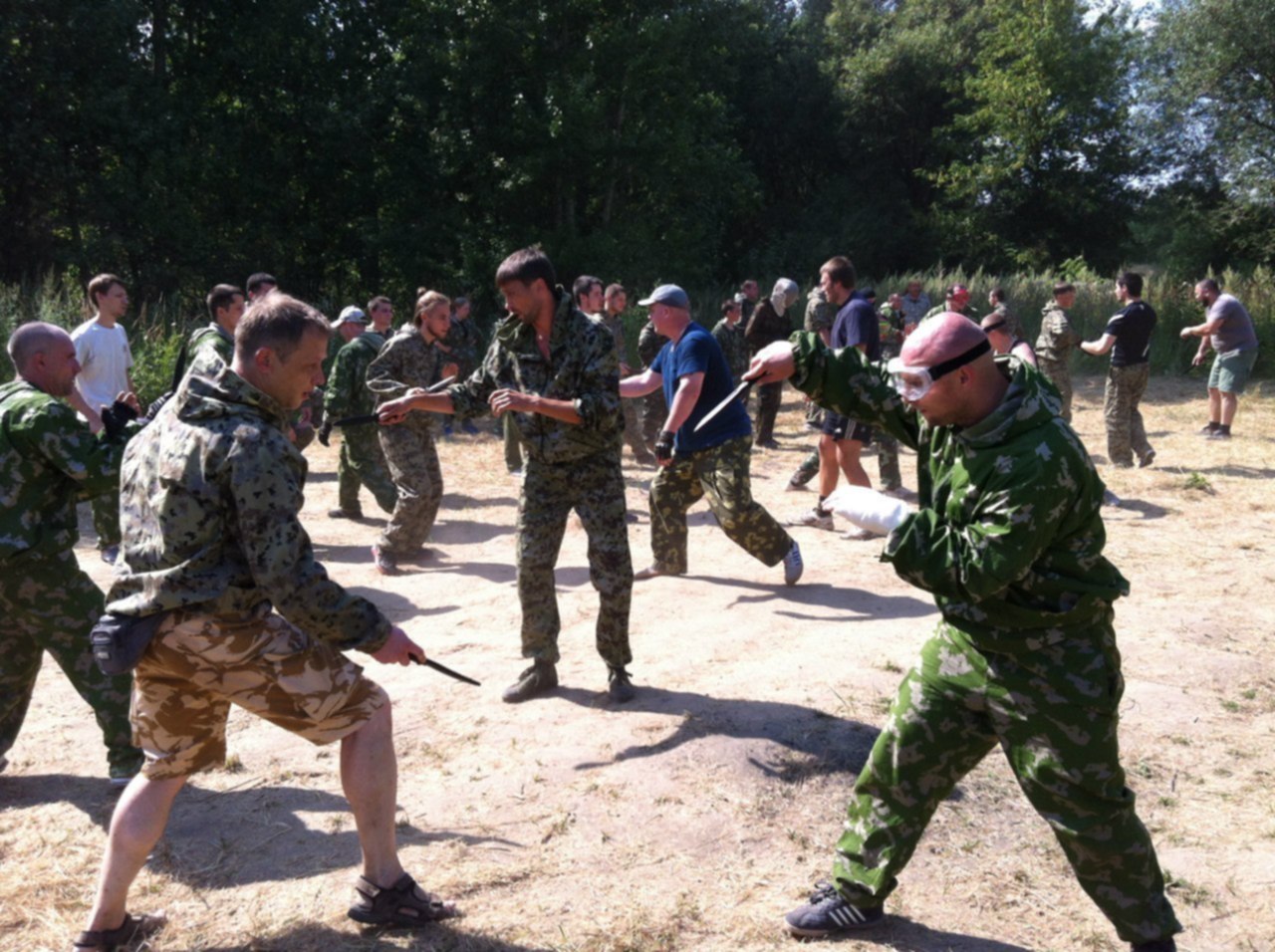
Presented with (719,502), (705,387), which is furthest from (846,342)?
(719,502)

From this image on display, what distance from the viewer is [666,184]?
2559cm

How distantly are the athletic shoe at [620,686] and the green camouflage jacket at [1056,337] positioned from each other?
29.1ft

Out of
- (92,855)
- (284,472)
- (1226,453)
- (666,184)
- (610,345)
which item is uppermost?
(666,184)

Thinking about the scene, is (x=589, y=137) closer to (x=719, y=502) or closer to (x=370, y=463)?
(x=370, y=463)

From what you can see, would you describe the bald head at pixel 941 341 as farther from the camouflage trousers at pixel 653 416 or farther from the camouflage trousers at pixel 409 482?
the camouflage trousers at pixel 653 416

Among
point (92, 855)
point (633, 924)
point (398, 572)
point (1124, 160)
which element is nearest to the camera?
point (633, 924)

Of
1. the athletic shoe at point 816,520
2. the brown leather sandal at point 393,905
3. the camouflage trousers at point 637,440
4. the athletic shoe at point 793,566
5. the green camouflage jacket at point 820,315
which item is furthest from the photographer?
the green camouflage jacket at point 820,315

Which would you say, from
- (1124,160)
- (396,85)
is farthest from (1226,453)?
(1124,160)

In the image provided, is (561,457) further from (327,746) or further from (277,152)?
(277,152)

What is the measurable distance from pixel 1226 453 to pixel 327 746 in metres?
12.2

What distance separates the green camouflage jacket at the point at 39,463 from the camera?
14.0 feet

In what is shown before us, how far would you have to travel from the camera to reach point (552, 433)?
5.27 metres

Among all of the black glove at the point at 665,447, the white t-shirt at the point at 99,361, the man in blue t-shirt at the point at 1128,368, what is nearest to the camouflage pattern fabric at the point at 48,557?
the black glove at the point at 665,447

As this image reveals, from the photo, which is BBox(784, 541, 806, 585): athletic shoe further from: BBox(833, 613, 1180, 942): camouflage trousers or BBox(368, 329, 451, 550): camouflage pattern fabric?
BBox(833, 613, 1180, 942): camouflage trousers
